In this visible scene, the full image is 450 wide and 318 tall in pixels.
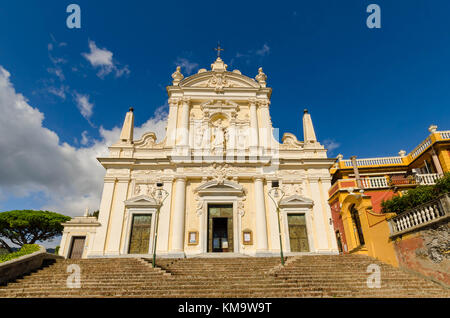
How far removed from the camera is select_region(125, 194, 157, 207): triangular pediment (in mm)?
14844

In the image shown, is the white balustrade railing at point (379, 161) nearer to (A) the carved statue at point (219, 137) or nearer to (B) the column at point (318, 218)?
(B) the column at point (318, 218)

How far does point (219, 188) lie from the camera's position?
15.3 meters

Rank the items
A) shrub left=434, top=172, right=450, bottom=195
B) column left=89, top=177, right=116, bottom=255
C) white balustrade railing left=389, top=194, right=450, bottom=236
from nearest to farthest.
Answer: white balustrade railing left=389, top=194, right=450, bottom=236, shrub left=434, top=172, right=450, bottom=195, column left=89, top=177, right=116, bottom=255

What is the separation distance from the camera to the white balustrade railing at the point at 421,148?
17.9 m

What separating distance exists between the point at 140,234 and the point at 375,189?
1376 centimetres

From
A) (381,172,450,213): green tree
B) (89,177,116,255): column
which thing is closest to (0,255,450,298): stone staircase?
(89,177,116,255): column

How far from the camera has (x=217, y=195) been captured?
49.8ft

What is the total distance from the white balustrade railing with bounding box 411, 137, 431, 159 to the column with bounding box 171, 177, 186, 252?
57.4 ft

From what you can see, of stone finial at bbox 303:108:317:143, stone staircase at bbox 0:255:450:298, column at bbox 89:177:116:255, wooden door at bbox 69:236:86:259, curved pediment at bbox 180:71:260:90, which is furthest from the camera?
curved pediment at bbox 180:71:260:90

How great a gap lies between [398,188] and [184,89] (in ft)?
50.1

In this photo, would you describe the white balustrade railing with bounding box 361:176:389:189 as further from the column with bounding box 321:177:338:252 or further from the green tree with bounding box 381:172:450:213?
the column with bounding box 321:177:338:252

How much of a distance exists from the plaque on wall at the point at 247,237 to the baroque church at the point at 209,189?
0.18ft

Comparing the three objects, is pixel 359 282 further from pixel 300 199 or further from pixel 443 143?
pixel 443 143
